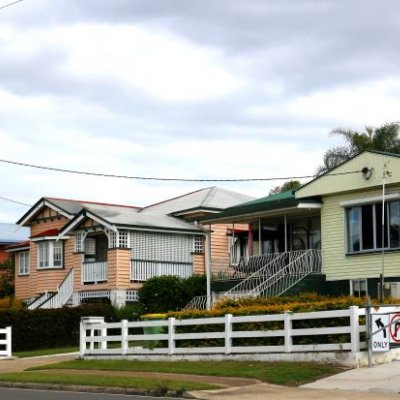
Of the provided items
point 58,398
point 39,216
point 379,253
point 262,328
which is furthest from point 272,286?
point 39,216

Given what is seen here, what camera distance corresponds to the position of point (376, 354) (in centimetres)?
1861

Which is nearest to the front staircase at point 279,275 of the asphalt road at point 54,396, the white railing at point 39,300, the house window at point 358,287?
the house window at point 358,287

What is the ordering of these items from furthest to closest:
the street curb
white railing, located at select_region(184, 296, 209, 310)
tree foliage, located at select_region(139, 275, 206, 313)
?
tree foliage, located at select_region(139, 275, 206, 313)
white railing, located at select_region(184, 296, 209, 310)
the street curb

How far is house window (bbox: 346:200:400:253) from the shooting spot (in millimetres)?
28797

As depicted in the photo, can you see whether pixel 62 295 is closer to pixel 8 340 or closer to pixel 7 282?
pixel 7 282

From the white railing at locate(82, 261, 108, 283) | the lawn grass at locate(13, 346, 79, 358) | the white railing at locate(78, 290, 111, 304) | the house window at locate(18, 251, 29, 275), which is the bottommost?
the lawn grass at locate(13, 346, 79, 358)

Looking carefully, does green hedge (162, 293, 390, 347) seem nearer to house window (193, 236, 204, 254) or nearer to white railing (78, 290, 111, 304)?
white railing (78, 290, 111, 304)

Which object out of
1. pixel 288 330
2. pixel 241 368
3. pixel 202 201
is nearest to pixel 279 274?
Result: pixel 288 330

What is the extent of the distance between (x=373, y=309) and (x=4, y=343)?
16.6 meters

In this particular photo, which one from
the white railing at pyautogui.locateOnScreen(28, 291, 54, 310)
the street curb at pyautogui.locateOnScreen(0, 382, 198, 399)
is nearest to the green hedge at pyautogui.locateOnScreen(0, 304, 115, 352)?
the white railing at pyautogui.locateOnScreen(28, 291, 54, 310)

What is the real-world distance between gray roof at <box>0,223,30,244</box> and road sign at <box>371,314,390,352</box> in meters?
49.3

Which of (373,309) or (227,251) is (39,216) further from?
(373,309)

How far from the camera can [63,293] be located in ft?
139

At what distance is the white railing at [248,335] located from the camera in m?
18.9
